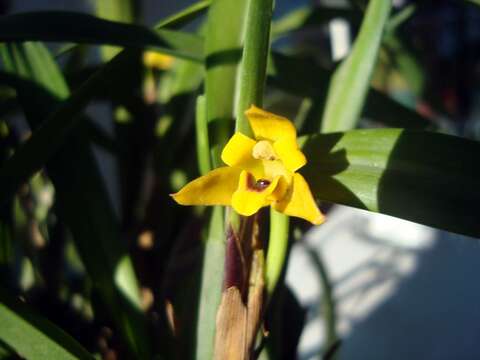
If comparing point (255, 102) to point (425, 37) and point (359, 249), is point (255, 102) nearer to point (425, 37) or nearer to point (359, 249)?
point (359, 249)

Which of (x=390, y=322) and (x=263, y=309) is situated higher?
(x=263, y=309)

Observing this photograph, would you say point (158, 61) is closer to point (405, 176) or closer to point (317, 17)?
point (317, 17)

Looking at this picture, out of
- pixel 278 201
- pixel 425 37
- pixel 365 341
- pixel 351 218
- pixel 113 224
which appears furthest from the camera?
Result: pixel 425 37

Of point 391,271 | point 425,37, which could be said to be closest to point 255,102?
point 391,271

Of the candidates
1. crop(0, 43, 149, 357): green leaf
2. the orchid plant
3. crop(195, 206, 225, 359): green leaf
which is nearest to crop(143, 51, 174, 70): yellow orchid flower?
the orchid plant

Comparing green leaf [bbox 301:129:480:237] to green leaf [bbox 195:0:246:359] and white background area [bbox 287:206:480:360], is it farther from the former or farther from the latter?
white background area [bbox 287:206:480:360]

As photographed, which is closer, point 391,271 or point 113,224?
point 113,224

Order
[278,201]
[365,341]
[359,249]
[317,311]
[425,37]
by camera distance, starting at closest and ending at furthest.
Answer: [278,201] < [365,341] < [317,311] < [359,249] < [425,37]

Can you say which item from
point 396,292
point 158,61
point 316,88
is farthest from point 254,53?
point 396,292

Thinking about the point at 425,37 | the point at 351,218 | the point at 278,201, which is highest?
the point at 278,201
